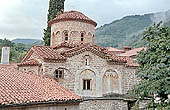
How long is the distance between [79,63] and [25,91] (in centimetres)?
767

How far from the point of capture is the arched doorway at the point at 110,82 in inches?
679

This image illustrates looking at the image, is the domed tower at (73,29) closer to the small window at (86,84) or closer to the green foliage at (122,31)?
the small window at (86,84)

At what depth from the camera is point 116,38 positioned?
4673 inches

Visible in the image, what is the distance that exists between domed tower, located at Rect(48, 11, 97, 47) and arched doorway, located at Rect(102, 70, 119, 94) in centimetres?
374

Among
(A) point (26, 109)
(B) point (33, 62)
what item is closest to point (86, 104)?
(B) point (33, 62)

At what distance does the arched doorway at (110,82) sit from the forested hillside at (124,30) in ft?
275

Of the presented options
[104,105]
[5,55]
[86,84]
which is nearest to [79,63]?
[86,84]

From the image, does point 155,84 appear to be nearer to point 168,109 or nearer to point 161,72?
point 161,72

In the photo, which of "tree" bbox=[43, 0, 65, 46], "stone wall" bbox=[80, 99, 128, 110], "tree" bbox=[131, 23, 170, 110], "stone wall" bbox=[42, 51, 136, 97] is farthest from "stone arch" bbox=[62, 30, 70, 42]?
"tree" bbox=[131, 23, 170, 110]

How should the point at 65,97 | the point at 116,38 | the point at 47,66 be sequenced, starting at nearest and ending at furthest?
the point at 65,97 → the point at 47,66 → the point at 116,38

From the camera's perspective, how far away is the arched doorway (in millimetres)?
17250

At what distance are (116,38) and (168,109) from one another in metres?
113

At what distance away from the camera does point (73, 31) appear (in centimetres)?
1872

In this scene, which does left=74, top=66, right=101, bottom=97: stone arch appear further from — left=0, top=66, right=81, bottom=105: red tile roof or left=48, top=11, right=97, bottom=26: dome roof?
left=48, top=11, right=97, bottom=26: dome roof
